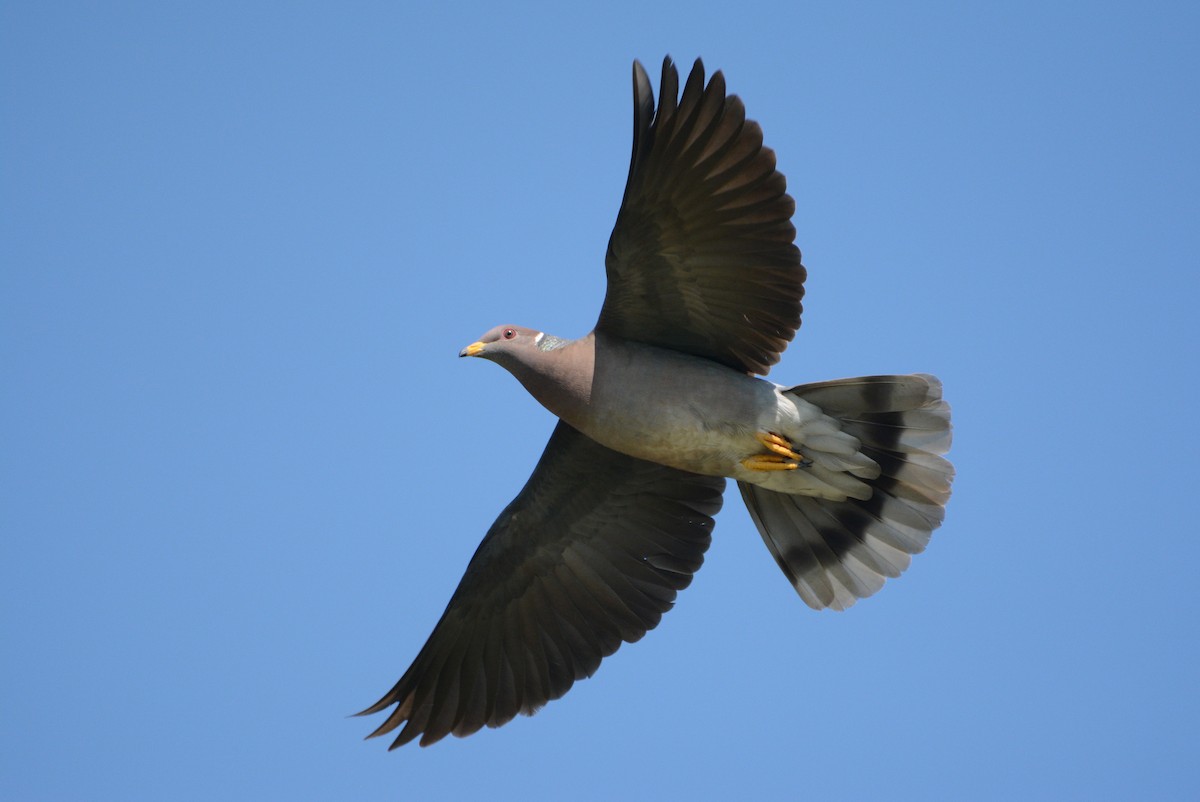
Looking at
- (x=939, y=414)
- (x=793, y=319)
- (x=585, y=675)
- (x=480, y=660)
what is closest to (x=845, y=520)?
(x=939, y=414)

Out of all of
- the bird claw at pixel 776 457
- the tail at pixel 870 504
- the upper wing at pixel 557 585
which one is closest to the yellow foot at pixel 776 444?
the bird claw at pixel 776 457

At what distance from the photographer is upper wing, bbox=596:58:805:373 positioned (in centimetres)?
577

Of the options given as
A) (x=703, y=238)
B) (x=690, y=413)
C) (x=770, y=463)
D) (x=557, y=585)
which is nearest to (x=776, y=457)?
(x=770, y=463)

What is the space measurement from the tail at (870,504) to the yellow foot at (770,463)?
1.07 feet

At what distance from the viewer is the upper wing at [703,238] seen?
5.77m

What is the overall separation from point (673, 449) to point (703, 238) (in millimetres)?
1111

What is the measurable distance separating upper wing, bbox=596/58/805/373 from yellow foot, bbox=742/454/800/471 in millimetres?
443

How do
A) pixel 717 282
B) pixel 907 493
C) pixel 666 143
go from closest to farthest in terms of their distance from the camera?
pixel 666 143 < pixel 717 282 < pixel 907 493

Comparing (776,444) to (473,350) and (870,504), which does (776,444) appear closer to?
(870,504)

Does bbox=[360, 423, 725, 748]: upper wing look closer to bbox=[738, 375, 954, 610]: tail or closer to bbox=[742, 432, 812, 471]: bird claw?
bbox=[738, 375, 954, 610]: tail

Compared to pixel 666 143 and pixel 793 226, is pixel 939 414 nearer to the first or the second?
pixel 793 226

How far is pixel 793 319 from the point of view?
21.1ft

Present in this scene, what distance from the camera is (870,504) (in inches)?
275

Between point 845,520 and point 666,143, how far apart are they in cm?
243
